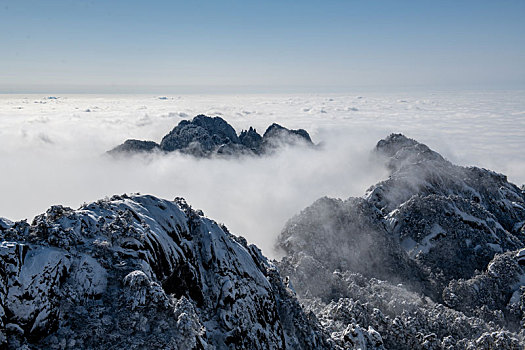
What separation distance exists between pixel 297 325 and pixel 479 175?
147843 millimetres

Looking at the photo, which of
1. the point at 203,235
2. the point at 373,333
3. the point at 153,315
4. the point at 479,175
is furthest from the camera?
the point at 479,175

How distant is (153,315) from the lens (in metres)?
28.6

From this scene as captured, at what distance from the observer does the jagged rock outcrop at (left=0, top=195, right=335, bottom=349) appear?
25.3 m

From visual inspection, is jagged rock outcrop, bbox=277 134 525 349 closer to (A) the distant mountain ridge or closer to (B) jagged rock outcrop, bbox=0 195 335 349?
(A) the distant mountain ridge

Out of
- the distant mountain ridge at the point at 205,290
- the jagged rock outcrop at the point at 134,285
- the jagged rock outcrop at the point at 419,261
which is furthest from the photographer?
the jagged rock outcrop at the point at 419,261

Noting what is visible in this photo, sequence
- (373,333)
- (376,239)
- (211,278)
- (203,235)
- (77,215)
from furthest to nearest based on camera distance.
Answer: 1. (376,239)
2. (373,333)
3. (203,235)
4. (211,278)
5. (77,215)

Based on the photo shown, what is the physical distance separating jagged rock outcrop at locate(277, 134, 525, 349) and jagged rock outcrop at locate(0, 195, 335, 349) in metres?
23.4

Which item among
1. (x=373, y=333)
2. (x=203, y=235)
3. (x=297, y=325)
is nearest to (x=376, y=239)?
(x=373, y=333)

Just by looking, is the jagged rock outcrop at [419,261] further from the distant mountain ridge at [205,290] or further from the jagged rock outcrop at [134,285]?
the jagged rock outcrop at [134,285]

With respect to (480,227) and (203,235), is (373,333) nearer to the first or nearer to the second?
(203,235)

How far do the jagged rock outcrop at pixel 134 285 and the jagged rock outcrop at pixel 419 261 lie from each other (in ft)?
76.8

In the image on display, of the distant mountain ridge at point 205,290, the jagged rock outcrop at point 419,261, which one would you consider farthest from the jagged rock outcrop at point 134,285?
the jagged rock outcrop at point 419,261

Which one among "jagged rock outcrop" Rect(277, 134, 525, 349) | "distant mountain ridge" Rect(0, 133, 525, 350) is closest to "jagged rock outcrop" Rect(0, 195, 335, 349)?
"distant mountain ridge" Rect(0, 133, 525, 350)

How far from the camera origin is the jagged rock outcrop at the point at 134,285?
25278mm
